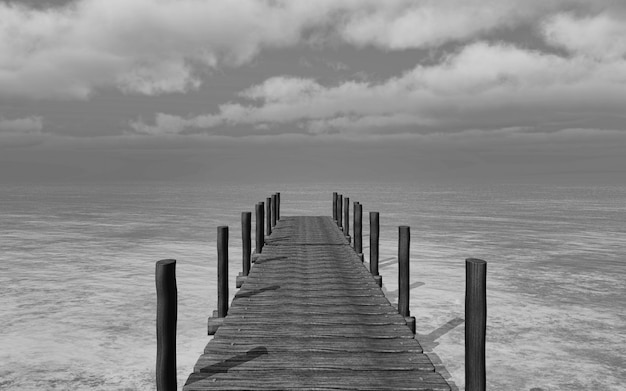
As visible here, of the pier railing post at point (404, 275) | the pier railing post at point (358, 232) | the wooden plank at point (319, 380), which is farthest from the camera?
the pier railing post at point (358, 232)

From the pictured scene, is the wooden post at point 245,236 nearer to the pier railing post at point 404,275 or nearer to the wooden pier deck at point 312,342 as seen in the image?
the wooden pier deck at point 312,342

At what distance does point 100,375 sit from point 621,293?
13.5 metres

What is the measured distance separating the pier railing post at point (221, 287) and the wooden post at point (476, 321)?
14.6 ft

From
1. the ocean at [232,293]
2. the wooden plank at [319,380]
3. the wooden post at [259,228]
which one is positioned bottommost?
the ocean at [232,293]

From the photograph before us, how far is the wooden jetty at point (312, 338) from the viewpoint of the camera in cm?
505

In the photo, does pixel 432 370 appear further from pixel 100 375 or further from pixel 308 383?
pixel 100 375

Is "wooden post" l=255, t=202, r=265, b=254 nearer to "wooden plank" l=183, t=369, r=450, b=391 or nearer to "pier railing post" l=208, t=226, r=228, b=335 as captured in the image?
"pier railing post" l=208, t=226, r=228, b=335

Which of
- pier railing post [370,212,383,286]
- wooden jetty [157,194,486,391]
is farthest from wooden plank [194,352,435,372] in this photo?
pier railing post [370,212,383,286]

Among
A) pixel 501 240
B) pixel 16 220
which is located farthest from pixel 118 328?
pixel 16 220

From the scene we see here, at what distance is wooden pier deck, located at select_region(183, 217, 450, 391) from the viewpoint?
5066mm

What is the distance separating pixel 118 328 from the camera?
11.1 metres

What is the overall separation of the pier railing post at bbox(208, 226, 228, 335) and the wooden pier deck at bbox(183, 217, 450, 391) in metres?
0.36

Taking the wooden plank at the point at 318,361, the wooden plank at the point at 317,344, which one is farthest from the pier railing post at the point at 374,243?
the wooden plank at the point at 318,361

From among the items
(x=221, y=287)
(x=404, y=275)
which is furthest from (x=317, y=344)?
(x=404, y=275)
